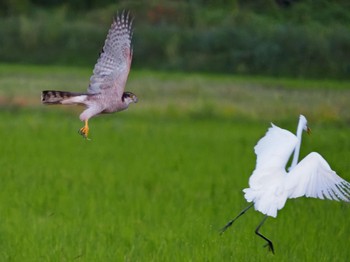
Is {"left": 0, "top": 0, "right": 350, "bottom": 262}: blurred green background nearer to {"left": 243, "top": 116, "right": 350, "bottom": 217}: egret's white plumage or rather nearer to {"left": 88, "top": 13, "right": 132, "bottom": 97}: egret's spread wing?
{"left": 88, "top": 13, "right": 132, "bottom": 97}: egret's spread wing

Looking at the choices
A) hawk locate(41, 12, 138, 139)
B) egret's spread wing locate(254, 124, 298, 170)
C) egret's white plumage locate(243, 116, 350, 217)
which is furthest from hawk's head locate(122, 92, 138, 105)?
egret's spread wing locate(254, 124, 298, 170)

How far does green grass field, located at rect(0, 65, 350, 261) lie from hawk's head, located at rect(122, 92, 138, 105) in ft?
0.38

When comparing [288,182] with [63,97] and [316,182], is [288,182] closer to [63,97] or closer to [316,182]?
[316,182]

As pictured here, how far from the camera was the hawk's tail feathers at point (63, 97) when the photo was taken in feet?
5.06

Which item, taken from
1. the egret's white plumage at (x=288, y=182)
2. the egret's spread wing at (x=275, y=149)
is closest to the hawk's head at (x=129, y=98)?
the egret's white plumage at (x=288, y=182)

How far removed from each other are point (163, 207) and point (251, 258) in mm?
3032

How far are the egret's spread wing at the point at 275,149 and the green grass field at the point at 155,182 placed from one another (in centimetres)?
34

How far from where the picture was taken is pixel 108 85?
1599 millimetres

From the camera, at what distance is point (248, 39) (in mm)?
13672

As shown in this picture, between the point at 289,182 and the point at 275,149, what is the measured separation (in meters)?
0.35

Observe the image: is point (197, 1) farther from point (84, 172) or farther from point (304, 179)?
point (84, 172)

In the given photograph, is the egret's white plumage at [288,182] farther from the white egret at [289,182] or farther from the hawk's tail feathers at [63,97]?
the hawk's tail feathers at [63,97]

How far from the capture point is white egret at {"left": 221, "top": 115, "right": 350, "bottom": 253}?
2.24 metres

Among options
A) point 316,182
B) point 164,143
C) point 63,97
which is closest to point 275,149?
point 316,182
